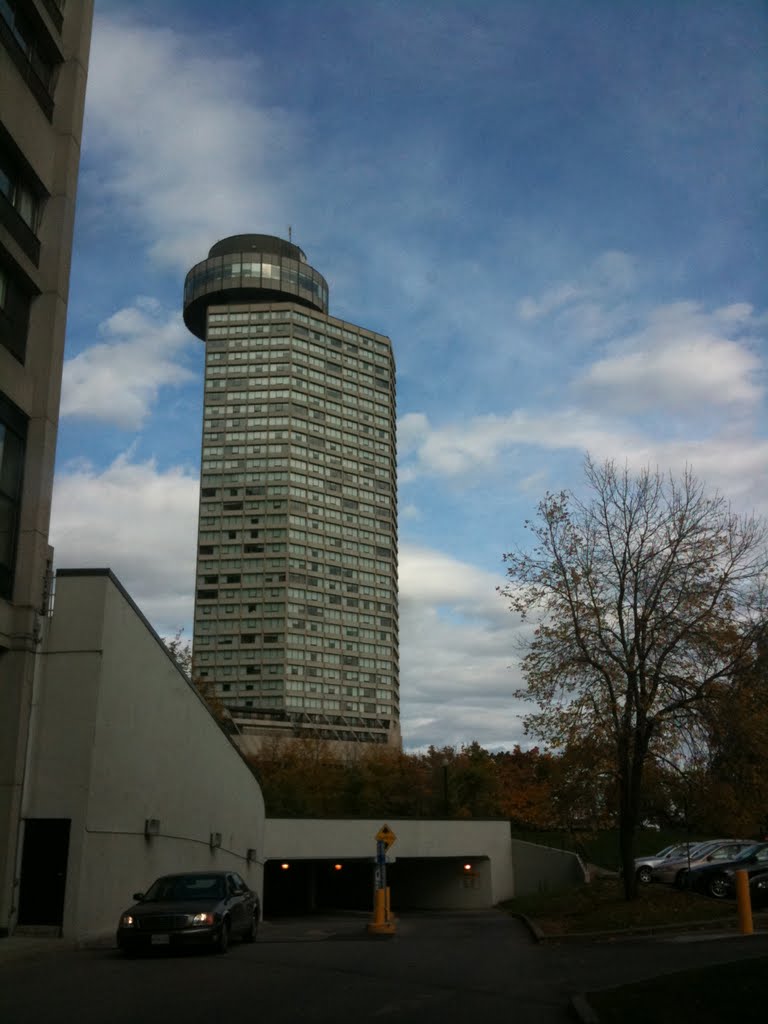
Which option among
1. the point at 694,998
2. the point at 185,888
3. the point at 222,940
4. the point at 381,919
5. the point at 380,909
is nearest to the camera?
the point at 694,998

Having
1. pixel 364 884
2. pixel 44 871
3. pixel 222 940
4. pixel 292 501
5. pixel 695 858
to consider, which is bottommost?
pixel 364 884

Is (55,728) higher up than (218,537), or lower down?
lower down

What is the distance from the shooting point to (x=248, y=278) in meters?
154

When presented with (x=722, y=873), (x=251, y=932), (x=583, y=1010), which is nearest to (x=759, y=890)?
(x=722, y=873)

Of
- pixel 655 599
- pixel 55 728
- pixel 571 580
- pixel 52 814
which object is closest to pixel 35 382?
pixel 55 728

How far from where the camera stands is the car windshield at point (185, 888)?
16.5 m

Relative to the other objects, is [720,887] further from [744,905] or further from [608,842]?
[608,842]

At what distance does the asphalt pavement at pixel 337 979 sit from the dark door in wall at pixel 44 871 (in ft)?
2.79

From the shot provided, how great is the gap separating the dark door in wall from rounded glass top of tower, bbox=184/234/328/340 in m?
142

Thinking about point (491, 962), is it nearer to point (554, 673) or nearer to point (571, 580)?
point (554, 673)

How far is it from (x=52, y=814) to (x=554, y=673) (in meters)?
11.7

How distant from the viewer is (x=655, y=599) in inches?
913

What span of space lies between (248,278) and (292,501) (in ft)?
120

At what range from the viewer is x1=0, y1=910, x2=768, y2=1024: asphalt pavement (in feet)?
32.2
